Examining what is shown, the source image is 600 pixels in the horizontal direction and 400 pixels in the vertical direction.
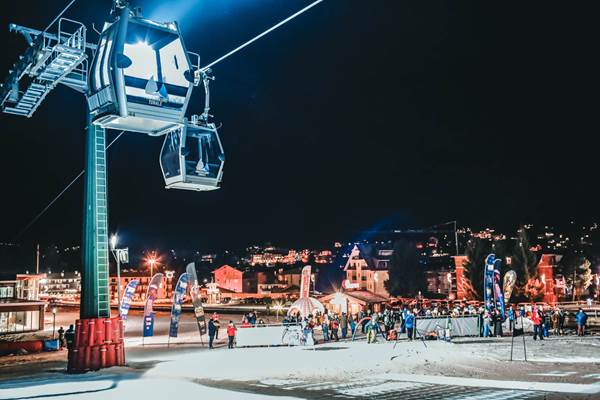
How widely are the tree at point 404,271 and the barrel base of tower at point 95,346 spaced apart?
7139cm

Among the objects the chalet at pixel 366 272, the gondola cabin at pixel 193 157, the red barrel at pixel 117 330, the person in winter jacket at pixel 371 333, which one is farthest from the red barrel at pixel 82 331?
the chalet at pixel 366 272

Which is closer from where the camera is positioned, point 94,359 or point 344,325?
point 94,359

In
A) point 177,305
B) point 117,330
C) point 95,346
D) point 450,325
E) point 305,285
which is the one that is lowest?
point 450,325

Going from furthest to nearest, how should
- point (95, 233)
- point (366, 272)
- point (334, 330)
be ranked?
point (366, 272) → point (334, 330) → point (95, 233)

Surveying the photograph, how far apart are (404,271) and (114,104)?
78.0 m

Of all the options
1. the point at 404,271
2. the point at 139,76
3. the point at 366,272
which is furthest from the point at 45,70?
the point at 366,272

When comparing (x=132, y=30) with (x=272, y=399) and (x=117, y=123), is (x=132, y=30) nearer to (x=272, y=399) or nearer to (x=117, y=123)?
(x=117, y=123)

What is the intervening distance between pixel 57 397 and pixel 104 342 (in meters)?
5.88

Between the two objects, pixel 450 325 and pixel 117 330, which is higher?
pixel 117 330

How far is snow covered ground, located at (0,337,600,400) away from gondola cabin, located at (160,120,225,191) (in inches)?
200

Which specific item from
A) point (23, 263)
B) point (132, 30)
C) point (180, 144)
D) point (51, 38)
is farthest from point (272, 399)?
point (23, 263)

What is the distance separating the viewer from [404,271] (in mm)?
84688

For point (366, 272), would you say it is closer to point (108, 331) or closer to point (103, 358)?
point (108, 331)

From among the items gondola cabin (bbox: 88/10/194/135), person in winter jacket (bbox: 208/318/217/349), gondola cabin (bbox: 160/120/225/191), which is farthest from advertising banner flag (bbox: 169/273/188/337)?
Answer: gondola cabin (bbox: 88/10/194/135)
